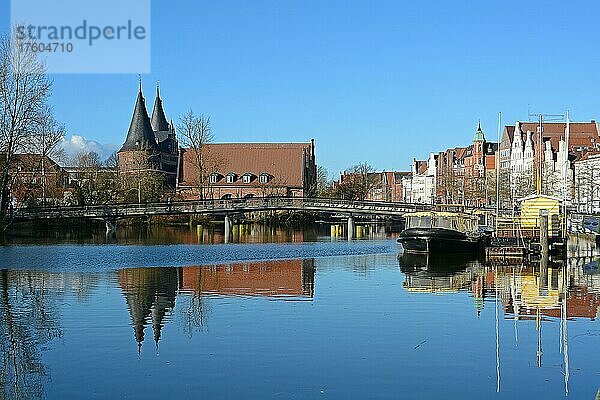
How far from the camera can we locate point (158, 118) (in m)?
134

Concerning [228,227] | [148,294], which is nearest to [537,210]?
[148,294]

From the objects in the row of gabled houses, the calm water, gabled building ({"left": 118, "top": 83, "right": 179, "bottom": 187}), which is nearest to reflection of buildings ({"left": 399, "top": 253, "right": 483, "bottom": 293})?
the calm water

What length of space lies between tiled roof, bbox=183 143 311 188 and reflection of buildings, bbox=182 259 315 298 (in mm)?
A: 66929

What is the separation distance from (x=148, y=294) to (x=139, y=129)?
9280 cm

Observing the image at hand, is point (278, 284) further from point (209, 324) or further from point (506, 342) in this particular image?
point (506, 342)

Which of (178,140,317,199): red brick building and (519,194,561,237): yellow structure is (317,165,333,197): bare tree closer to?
(178,140,317,199): red brick building

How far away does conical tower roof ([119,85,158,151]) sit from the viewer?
11431 cm

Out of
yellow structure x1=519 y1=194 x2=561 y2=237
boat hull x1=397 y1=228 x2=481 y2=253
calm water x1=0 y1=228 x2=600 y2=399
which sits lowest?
calm water x1=0 y1=228 x2=600 y2=399

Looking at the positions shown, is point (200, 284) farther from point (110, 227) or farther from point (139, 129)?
point (139, 129)

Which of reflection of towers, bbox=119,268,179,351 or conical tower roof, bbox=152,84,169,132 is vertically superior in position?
conical tower roof, bbox=152,84,169,132

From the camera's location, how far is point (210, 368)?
46.8 ft

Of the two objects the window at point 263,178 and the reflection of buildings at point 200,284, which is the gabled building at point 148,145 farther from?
the reflection of buildings at point 200,284

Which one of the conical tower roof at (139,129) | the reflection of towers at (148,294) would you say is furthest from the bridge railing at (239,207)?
the conical tower roof at (139,129)

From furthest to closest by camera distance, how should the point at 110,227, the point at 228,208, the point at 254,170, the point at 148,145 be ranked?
the point at 148,145
the point at 254,170
the point at 228,208
the point at 110,227
